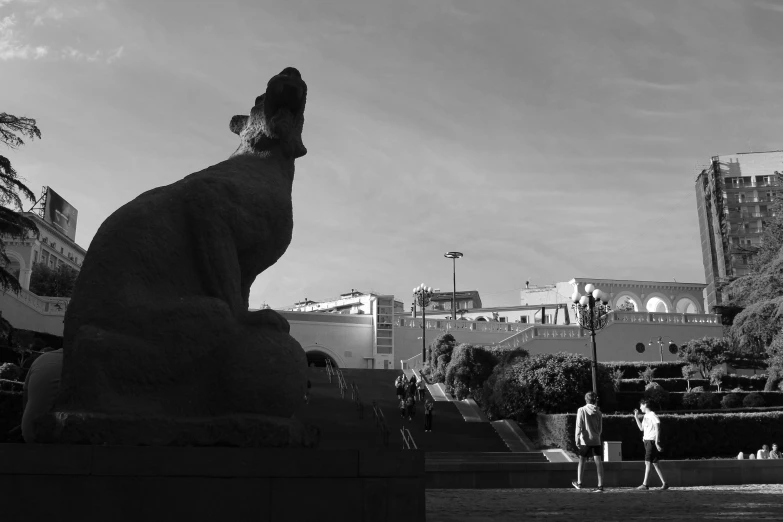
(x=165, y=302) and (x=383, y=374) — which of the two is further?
(x=383, y=374)

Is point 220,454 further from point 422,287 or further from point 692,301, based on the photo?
point 692,301

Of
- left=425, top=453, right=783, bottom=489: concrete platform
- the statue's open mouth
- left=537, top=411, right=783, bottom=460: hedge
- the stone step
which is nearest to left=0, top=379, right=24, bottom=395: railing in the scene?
left=425, top=453, right=783, bottom=489: concrete platform

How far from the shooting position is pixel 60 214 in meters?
55.8

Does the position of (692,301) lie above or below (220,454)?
above

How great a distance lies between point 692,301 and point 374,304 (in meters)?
32.2

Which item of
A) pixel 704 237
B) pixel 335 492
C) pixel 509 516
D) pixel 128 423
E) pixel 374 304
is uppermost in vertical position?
pixel 704 237

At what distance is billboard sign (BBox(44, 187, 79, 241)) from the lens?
53.5 m

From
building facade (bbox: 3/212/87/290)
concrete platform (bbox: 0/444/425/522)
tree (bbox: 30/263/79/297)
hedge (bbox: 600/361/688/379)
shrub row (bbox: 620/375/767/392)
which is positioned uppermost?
building facade (bbox: 3/212/87/290)

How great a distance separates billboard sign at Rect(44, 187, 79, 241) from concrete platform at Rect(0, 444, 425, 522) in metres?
54.8

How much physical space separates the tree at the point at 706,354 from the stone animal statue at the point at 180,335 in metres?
34.3

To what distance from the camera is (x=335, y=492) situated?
3746 mm

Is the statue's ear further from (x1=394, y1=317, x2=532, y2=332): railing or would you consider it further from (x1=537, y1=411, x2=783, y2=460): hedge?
(x1=394, y1=317, x2=532, y2=332): railing

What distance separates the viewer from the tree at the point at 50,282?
1690 inches

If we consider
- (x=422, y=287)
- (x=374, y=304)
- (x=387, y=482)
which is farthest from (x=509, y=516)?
(x=374, y=304)
